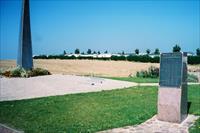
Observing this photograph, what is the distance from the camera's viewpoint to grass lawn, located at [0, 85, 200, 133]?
721 cm

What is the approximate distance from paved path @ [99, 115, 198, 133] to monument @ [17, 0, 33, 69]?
1438 centimetres

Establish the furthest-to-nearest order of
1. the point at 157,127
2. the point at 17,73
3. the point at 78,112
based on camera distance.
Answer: the point at 17,73
the point at 78,112
the point at 157,127

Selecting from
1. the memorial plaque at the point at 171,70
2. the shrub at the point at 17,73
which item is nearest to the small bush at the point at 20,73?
the shrub at the point at 17,73

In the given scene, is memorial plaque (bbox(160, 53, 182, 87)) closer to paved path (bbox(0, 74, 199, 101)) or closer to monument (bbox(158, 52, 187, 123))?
monument (bbox(158, 52, 187, 123))

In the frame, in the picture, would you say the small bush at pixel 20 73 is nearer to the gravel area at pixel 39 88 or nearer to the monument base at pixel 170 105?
the gravel area at pixel 39 88

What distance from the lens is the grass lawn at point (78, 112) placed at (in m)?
7.21

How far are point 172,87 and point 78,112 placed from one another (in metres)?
3.22

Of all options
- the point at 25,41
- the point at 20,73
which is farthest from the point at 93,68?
the point at 20,73

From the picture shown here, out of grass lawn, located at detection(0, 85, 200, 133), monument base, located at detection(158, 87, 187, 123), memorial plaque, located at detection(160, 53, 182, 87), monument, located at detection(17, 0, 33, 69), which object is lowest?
grass lawn, located at detection(0, 85, 200, 133)

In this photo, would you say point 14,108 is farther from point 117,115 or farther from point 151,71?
point 151,71

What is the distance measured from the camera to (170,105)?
7902 mm

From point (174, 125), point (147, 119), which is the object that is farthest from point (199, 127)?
point (147, 119)

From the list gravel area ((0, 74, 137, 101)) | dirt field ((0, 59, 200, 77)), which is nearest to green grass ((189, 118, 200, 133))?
gravel area ((0, 74, 137, 101))

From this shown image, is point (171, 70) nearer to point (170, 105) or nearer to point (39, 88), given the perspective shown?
point (170, 105)
